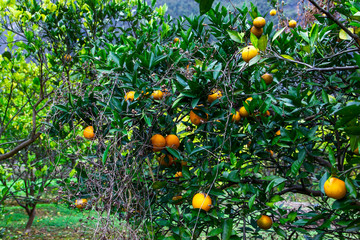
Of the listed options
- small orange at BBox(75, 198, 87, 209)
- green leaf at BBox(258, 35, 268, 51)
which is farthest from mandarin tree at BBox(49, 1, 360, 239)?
small orange at BBox(75, 198, 87, 209)

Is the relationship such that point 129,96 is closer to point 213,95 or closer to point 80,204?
point 213,95

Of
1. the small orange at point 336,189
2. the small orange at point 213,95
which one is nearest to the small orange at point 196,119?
the small orange at point 213,95

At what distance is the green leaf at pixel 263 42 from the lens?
126cm

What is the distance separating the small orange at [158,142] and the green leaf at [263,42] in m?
0.68

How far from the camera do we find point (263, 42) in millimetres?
1269

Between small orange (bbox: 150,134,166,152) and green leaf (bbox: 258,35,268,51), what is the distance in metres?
0.68

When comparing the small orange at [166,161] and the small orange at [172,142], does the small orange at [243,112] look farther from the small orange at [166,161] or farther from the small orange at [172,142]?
the small orange at [166,161]

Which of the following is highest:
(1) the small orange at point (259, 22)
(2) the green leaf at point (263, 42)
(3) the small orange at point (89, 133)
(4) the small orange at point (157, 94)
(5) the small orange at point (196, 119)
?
(1) the small orange at point (259, 22)

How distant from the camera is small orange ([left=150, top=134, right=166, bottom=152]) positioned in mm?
1506

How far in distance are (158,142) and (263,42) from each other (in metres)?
0.72

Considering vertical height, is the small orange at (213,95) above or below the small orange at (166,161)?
above

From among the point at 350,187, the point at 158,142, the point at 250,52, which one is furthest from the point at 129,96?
the point at 350,187

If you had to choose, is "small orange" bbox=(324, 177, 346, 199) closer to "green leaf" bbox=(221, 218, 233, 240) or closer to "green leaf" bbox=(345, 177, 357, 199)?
"green leaf" bbox=(345, 177, 357, 199)

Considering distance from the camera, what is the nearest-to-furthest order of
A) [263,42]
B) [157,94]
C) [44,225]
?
1. [263,42]
2. [157,94]
3. [44,225]
